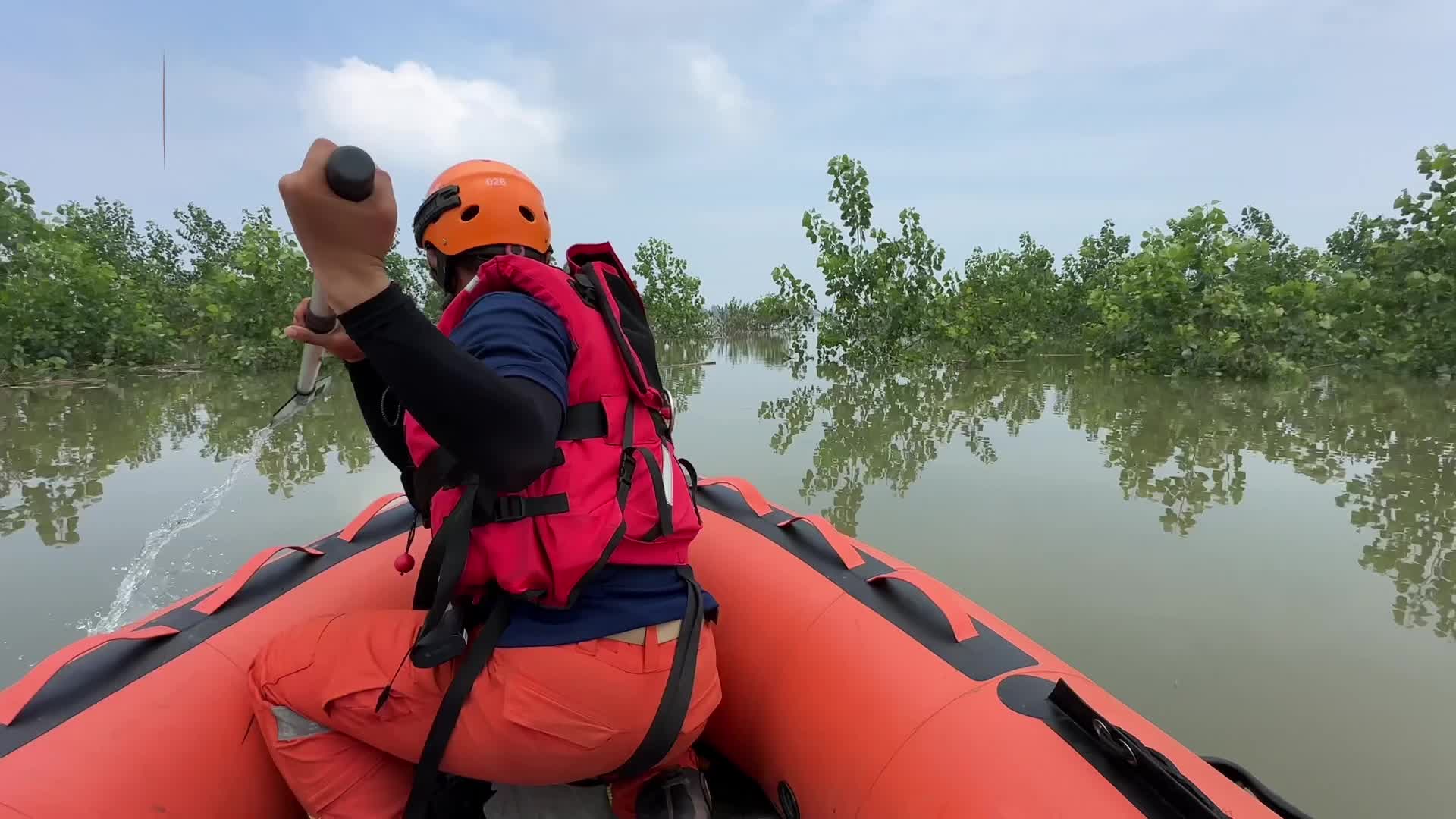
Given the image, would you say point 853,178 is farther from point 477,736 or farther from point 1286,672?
point 477,736

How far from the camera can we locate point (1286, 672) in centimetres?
248

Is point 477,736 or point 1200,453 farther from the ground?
point 1200,453

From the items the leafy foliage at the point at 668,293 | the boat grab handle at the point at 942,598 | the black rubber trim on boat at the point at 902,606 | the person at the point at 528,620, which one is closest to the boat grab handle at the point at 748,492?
the black rubber trim on boat at the point at 902,606

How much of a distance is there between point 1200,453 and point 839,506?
333 cm

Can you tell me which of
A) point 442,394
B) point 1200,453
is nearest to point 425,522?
point 442,394

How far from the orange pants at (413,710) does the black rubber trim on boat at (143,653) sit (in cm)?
36

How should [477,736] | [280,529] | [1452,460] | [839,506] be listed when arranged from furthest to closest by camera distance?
[1452,460] → [839,506] → [280,529] → [477,736]

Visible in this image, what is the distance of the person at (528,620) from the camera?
1.14 m

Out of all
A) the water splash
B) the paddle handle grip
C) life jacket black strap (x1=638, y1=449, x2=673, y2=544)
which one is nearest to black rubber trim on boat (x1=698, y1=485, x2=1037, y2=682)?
life jacket black strap (x1=638, y1=449, x2=673, y2=544)

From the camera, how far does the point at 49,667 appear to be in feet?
4.43

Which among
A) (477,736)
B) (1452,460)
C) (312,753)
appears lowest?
(312,753)

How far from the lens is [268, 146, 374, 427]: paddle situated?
2.63 ft

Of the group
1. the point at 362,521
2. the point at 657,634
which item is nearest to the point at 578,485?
the point at 657,634

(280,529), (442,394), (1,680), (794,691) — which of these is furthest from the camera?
(280,529)
